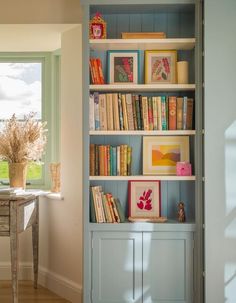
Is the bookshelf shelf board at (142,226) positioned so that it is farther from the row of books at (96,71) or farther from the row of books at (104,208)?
the row of books at (96,71)

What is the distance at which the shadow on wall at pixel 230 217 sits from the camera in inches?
126

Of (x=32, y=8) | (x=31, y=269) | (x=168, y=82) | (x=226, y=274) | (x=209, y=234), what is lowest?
(x=31, y=269)

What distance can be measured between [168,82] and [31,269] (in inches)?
89.4

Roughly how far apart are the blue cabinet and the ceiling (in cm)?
180

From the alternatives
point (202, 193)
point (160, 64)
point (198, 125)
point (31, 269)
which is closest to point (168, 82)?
point (160, 64)

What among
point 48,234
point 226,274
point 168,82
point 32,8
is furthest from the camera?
point 48,234

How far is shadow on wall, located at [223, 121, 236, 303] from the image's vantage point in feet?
10.5

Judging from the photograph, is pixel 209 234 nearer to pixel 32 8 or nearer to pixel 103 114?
pixel 103 114

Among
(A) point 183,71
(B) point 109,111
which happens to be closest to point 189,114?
(A) point 183,71

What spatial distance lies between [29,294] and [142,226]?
1.42 m

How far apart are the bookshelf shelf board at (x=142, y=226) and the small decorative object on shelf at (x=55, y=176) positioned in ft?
3.66

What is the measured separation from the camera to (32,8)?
3.88 meters

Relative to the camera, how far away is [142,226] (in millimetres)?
3305

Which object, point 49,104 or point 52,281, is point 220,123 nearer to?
point 49,104
